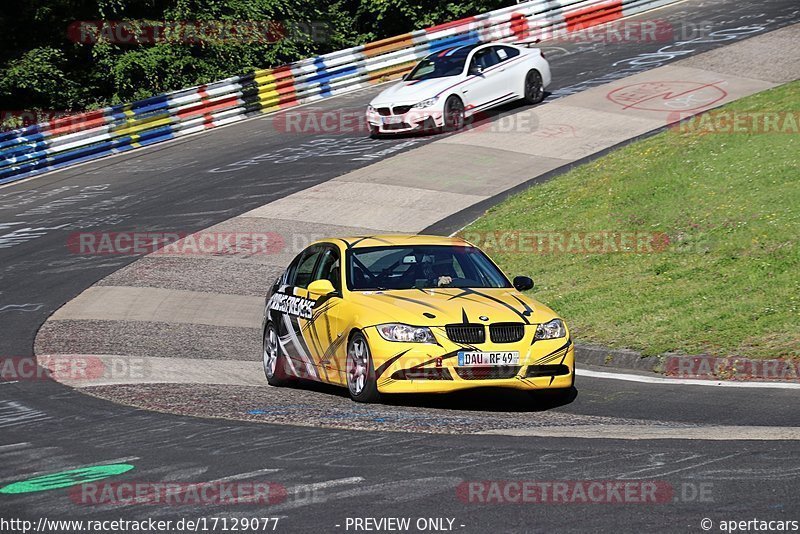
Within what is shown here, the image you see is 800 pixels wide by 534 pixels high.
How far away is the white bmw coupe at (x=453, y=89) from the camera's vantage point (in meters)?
26.4

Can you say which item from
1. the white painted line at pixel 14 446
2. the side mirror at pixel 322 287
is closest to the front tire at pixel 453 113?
the side mirror at pixel 322 287

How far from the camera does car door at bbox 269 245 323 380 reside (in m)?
11.2

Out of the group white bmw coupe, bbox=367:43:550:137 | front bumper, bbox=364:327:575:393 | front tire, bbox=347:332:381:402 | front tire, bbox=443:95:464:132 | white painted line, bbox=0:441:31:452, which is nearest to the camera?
white painted line, bbox=0:441:31:452

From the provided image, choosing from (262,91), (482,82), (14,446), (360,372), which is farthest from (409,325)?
(262,91)

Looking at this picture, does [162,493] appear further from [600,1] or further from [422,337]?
[600,1]

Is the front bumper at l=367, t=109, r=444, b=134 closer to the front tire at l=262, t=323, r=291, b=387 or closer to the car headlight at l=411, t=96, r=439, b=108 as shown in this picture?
the car headlight at l=411, t=96, r=439, b=108

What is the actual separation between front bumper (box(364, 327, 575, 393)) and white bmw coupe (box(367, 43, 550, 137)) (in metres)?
16.9

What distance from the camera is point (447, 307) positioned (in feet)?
33.3

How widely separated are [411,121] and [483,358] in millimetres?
17142

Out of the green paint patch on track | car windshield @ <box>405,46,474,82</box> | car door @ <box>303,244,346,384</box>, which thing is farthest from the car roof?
car windshield @ <box>405,46,474,82</box>

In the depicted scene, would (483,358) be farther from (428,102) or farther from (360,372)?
(428,102)

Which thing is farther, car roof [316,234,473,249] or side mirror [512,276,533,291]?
car roof [316,234,473,249]

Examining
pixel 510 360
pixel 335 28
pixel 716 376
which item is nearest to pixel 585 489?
pixel 510 360

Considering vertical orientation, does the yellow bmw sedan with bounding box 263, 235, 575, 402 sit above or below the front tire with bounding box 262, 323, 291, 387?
above
